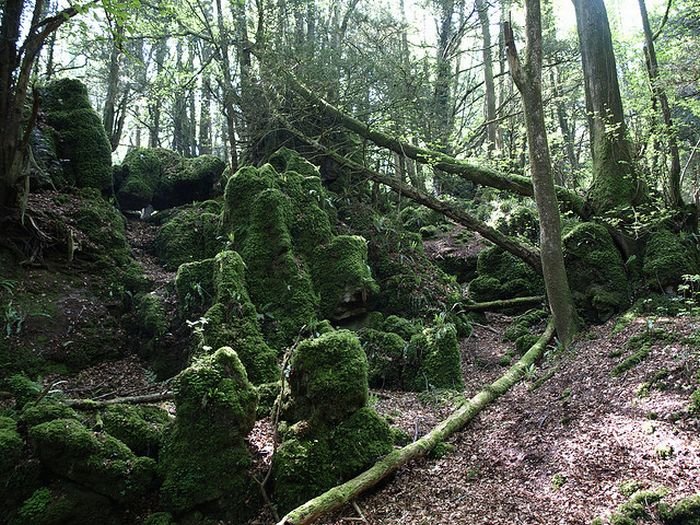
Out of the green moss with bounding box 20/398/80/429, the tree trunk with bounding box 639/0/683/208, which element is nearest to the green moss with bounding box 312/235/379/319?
the green moss with bounding box 20/398/80/429

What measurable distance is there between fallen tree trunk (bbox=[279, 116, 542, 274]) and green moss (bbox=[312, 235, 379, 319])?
9.30 feet

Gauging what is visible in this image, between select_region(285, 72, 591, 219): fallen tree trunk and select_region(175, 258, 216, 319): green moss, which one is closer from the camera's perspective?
select_region(175, 258, 216, 319): green moss

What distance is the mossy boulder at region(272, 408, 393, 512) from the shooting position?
4820 mm

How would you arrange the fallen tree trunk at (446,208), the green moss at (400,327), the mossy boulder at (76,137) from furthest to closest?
the mossy boulder at (76,137) → the fallen tree trunk at (446,208) → the green moss at (400,327)

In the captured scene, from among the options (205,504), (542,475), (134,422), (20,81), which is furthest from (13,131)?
(542,475)

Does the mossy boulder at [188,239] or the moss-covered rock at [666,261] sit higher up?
the mossy boulder at [188,239]

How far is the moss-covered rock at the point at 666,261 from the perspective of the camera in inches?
330

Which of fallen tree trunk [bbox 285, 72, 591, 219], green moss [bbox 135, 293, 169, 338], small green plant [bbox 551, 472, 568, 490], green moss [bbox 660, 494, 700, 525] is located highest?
fallen tree trunk [bbox 285, 72, 591, 219]

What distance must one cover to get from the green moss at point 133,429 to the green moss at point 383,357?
A: 3.75 meters

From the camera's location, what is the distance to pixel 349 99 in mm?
13586

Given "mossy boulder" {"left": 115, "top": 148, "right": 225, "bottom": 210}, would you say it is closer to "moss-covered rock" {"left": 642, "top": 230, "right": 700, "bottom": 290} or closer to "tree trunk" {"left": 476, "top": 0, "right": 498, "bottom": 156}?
"tree trunk" {"left": 476, "top": 0, "right": 498, "bottom": 156}

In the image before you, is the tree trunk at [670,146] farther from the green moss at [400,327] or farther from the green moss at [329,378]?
the green moss at [329,378]

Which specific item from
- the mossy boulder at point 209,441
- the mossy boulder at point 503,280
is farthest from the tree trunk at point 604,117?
the mossy boulder at point 209,441

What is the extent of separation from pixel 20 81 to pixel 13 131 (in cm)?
95
